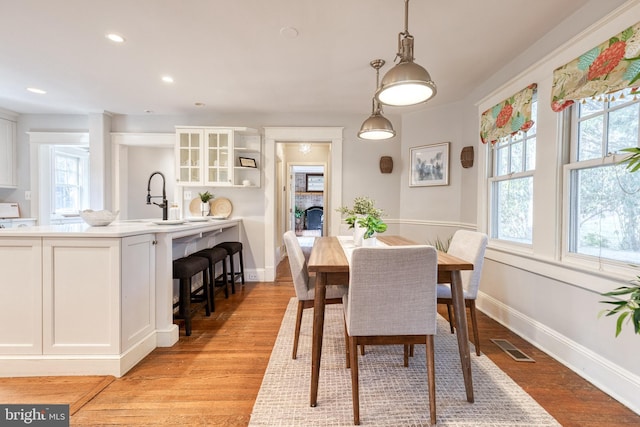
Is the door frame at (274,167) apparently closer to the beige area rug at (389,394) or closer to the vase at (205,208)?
the vase at (205,208)

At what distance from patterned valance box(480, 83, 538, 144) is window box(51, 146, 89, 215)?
590 cm

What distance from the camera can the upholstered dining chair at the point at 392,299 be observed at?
1.31 m

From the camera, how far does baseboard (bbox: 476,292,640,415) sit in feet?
5.00

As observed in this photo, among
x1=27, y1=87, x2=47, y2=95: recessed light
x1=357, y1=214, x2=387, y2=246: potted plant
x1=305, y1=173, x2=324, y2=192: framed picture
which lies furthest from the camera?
x1=305, y1=173, x2=324, y2=192: framed picture

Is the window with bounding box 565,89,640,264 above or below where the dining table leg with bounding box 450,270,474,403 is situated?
above

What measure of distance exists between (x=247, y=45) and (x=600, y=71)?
2.40m

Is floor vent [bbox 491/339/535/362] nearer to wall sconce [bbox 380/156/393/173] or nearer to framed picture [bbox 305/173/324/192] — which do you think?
wall sconce [bbox 380/156/393/173]

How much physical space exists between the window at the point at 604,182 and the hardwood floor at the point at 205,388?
83 centimetres

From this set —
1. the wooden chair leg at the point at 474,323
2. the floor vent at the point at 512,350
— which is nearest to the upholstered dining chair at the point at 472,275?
the wooden chair leg at the point at 474,323

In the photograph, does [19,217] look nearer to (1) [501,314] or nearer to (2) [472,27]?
(2) [472,27]

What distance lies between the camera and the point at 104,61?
8.27 ft

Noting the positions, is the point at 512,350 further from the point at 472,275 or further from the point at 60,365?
the point at 60,365

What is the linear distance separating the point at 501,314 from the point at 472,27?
242 cm

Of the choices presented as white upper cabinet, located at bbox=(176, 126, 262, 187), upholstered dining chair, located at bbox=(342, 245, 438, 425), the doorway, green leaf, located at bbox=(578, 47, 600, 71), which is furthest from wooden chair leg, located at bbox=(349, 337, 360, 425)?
the doorway
